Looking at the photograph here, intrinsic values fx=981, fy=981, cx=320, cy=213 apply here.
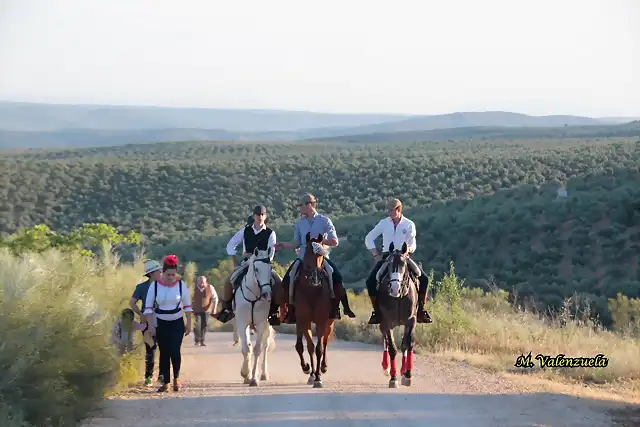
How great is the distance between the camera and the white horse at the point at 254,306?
49.3 feet

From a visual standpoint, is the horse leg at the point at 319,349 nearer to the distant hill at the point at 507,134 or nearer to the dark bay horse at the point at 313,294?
the dark bay horse at the point at 313,294

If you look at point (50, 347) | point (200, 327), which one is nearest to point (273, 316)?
point (50, 347)

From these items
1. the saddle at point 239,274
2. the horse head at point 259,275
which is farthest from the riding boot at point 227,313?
the horse head at point 259,275

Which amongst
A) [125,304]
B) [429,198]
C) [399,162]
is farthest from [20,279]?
[399,162]

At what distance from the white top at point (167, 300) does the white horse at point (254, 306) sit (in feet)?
3.68

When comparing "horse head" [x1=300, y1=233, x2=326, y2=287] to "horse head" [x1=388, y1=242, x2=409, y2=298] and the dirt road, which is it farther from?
the dirt road

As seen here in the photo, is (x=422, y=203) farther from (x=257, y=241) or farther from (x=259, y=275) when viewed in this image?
(x=259, y=275)

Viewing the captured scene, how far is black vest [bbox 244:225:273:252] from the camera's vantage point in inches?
600

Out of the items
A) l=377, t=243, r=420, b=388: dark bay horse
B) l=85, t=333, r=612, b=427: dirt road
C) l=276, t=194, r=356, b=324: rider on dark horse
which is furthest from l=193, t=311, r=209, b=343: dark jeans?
l=377, t=243, r=420, b=388: dark bay horse

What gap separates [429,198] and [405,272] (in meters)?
44.9

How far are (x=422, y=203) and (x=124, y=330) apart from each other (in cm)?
4316

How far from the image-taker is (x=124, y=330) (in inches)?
601

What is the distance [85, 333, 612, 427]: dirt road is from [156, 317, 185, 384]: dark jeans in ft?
1.31

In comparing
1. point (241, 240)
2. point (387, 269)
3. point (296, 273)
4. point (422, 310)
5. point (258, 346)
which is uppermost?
point (241, 240)
